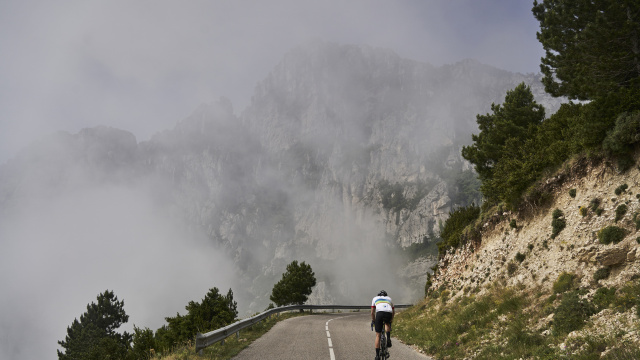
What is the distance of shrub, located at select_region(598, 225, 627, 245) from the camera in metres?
10.1

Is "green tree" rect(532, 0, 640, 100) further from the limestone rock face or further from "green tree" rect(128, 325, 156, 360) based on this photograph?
"green tree" rect(128, 325, 156, 360)

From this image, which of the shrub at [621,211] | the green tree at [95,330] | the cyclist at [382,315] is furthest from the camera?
the green tree at [95,330]

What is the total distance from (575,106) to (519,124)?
6659 millimetres

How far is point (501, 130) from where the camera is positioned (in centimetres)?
2359

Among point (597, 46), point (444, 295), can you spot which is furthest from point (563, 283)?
point (444, 295)

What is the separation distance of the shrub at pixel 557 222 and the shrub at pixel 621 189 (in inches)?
101

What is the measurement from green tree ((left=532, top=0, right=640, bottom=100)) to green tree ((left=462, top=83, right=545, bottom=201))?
8.86 m

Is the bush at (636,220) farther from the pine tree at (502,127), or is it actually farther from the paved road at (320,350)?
the pine tree at (502,127)

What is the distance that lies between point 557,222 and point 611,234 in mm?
3677

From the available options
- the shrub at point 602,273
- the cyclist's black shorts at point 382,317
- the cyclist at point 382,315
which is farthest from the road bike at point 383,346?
the shrub at point 602,273

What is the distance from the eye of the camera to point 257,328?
63.2 ft

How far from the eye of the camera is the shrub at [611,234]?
33.2 feet

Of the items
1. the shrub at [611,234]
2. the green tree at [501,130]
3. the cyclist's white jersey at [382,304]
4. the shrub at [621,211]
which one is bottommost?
the cyclist's white jersey at [382,304]

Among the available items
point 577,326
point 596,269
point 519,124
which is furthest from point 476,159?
point 577,326
